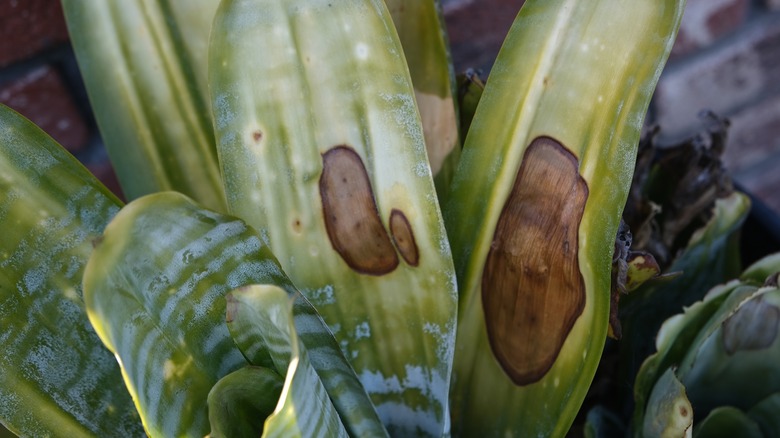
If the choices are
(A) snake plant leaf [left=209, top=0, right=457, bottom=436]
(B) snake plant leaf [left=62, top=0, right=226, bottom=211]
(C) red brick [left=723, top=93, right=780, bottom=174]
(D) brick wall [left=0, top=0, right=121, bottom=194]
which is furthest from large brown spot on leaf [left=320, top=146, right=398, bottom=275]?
(C) red brick [left=723, top=93, right=780, bottom=174]

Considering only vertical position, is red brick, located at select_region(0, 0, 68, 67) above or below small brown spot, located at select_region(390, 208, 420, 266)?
below

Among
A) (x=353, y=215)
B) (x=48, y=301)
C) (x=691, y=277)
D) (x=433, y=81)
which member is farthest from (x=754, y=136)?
A: (x=48, y=301)

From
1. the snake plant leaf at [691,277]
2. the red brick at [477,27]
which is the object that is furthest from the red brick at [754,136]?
the snake plant leaf at [691,277]

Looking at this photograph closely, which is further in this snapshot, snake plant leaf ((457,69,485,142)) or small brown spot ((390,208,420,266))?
snake plant leaf ((457,69,485,142))

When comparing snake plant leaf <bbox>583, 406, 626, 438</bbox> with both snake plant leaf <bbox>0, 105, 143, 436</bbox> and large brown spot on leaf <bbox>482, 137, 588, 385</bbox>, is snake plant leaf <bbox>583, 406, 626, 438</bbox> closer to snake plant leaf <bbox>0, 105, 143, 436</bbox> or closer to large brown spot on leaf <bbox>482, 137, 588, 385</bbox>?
large brown spot on leaf <bbox>482, 137, 588, 385</bbox>

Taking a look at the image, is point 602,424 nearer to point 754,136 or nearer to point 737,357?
point 737,357
